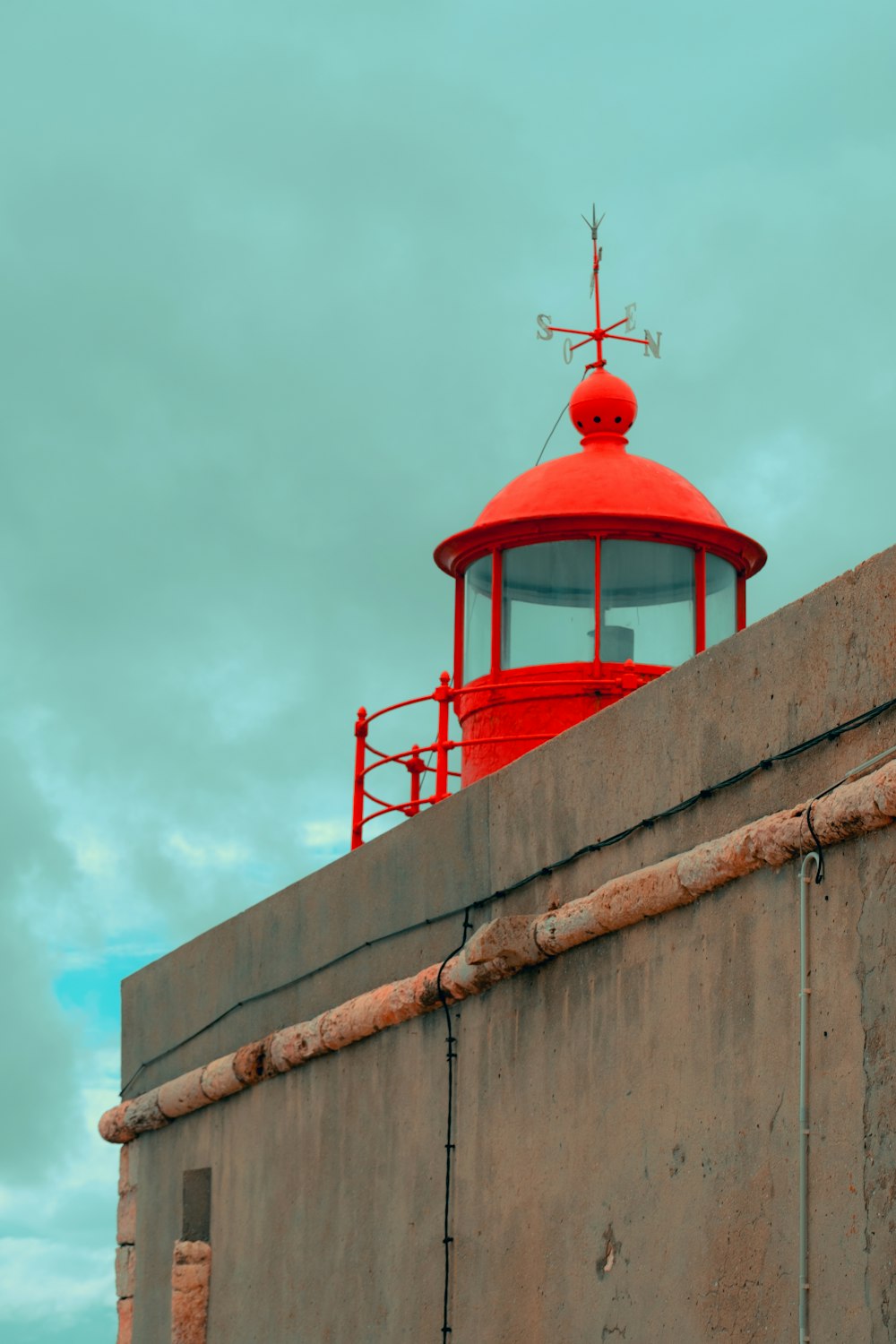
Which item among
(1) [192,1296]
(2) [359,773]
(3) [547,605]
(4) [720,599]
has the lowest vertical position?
(1) [192,1296]

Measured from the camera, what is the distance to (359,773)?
9438 millimetres

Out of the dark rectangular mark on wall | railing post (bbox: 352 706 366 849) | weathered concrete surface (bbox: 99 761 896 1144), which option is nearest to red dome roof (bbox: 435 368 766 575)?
railing post (bbox: 352 706 366 849)

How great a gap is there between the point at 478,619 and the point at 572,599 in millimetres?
541

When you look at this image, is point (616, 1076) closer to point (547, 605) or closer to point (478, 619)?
point (547, 605)

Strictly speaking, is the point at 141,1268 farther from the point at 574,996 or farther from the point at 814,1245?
the point at 814,1245

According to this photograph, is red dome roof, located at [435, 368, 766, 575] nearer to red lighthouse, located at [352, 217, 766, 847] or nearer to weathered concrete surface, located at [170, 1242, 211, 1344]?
red lighthouse, located at [352, 217, 766, 847]

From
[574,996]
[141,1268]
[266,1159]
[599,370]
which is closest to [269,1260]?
[266,1159]

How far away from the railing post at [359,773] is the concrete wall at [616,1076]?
1.71 ft

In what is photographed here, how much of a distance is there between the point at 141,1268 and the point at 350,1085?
115 inches

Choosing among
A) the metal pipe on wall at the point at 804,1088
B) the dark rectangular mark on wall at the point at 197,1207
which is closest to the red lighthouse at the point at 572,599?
the dark rectangular mark on wall at the point at 197,1207

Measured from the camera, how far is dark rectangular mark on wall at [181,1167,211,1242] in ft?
30.9

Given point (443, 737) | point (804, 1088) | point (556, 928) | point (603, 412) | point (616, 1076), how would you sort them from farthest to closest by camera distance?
point (603, 412) → point (443, 737) → point (556, 928) → point (616, 1076) → point (804, 1088)

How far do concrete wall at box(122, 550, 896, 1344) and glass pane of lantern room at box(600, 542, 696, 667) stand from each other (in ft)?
5.97

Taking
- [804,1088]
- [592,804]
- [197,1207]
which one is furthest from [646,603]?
[804,1088]
